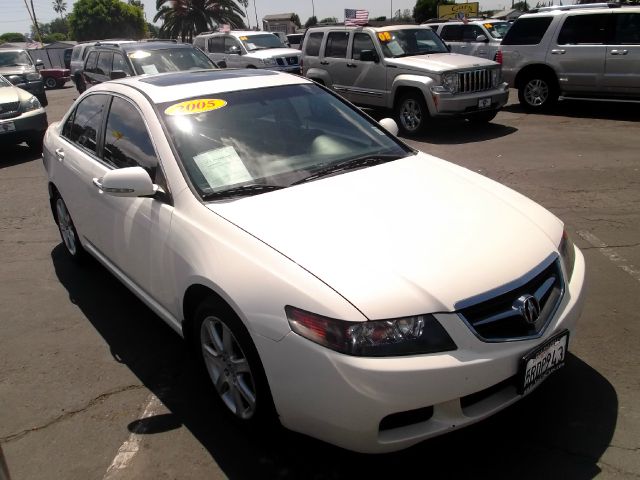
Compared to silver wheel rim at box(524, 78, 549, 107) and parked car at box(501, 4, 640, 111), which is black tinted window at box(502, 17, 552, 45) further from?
silver wheel rim at box(524, 78, 549, 107)

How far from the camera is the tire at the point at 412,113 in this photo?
971cm

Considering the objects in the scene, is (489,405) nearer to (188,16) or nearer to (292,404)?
(292,404)

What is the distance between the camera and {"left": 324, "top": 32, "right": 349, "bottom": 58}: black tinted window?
11109 millimetres

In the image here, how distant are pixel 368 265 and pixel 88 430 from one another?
69.1 inches

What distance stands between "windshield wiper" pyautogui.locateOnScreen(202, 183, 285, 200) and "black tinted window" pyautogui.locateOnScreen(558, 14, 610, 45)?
939 centimetres

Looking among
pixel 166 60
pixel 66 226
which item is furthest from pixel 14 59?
pixel 66 226

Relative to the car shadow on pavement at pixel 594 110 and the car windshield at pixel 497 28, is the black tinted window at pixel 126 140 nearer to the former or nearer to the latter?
the car shadow on pavement at pixel 594 110

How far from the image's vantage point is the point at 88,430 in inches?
115

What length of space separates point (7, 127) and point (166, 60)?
10.5ft

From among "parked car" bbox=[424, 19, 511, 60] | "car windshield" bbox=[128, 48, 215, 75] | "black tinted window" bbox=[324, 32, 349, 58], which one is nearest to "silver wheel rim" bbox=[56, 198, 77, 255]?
"car windshield" bbox=[128, 48, 215, 75]

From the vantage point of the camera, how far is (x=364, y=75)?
34.9ft

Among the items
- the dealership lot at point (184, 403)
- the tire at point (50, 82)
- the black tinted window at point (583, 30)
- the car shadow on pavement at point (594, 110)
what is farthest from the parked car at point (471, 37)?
the tire at point (50, 82)

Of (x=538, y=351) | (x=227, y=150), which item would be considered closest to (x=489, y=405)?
(x=538, y=351)

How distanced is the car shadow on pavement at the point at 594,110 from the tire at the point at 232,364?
9.81 metres
